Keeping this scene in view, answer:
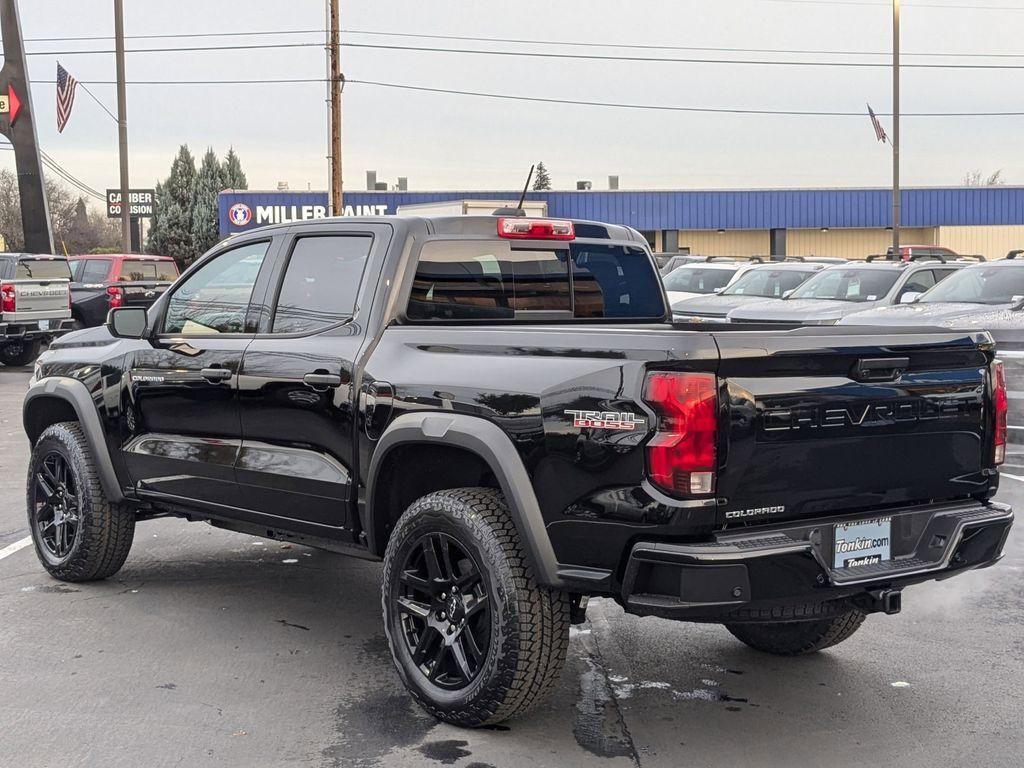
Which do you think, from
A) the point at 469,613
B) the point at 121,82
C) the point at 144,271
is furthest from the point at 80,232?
the point at 469,613

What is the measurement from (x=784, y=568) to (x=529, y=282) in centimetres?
206

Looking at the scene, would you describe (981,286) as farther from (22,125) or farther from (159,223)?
(159,223)

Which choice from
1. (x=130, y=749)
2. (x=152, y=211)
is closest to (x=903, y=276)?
(x=130, y=749)

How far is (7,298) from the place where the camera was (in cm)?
1944

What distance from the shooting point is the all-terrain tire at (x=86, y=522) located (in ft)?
21.2

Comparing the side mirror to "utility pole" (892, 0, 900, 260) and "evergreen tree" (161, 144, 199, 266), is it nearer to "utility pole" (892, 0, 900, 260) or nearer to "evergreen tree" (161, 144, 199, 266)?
"utility pole" (892, 0, 900, 260)

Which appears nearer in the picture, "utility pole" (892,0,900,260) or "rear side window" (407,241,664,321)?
"rear side window" (407,241,664,321)

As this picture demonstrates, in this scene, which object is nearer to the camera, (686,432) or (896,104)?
(686,432)

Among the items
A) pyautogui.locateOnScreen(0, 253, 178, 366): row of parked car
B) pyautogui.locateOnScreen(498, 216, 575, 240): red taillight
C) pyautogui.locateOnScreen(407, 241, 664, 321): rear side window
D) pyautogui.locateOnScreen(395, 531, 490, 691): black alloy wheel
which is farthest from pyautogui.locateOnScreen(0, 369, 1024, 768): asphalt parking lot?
pyautogui.locateOnScreen(0, 253, 178, 366): row of parked car

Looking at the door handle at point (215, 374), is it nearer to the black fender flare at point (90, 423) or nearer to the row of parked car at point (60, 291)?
the black fender flare at point (90, 423)

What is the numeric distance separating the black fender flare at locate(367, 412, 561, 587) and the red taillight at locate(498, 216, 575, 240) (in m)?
1.14

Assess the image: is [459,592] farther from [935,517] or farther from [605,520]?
[935,517]

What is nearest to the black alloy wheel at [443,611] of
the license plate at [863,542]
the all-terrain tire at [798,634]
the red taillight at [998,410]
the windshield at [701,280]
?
the license plate at [863,542]

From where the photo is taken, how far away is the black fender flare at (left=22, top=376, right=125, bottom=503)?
6.40 meters
